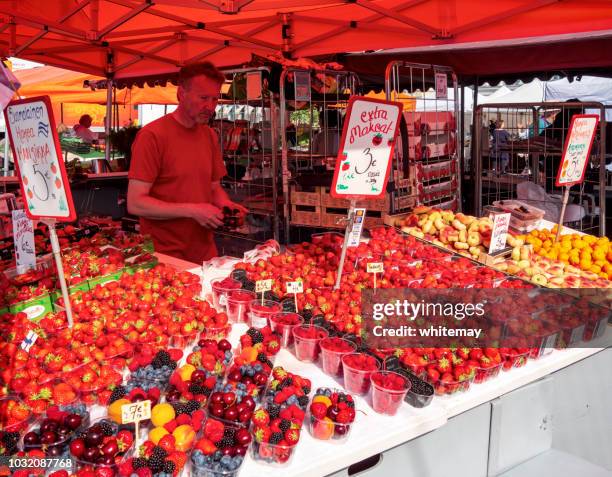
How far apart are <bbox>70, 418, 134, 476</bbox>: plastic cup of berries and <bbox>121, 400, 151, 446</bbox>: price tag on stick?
38 mm

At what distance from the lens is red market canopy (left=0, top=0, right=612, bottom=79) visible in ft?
16.2

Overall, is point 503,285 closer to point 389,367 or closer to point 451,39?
point 389,367

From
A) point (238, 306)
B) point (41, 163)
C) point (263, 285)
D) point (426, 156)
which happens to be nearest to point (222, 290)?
point (238, 306)

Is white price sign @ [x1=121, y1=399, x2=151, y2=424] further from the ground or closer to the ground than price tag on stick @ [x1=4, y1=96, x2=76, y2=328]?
closer to the ground

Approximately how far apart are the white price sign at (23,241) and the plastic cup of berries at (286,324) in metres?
1.31

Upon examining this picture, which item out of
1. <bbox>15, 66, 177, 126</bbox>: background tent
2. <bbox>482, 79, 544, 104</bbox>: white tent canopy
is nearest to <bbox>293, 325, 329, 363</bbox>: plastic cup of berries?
<bbox>15, 66, 177, 126</bbox>: background tent

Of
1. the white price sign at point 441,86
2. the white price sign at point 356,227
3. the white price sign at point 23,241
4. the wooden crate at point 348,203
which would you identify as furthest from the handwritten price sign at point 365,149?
the white price sign at point 441,86

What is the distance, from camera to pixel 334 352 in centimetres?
203

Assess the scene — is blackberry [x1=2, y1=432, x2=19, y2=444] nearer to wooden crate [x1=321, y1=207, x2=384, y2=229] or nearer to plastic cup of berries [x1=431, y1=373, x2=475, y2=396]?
plastic cup of berries [x1=431, y1=373, x2=475, y2=396]

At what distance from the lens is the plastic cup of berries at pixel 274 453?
154 cm

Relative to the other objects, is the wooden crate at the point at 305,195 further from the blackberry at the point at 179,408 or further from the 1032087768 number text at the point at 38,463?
the 1032087768 number text at the point at 38,463

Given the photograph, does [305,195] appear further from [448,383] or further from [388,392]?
[388,392]

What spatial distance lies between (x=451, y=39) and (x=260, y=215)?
2642 mm

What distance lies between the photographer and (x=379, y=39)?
19.3 feet
